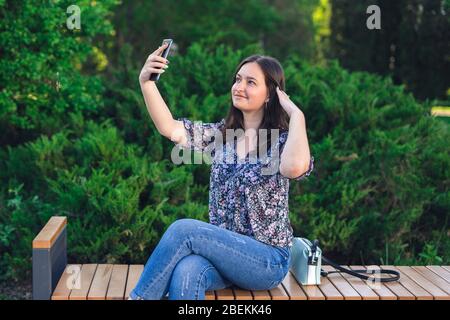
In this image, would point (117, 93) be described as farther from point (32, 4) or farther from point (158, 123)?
point (158, 123)

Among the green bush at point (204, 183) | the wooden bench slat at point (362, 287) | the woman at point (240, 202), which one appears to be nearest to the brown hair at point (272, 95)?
the woman at point (240, 202)

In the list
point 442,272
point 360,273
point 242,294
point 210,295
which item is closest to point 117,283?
point 210,295

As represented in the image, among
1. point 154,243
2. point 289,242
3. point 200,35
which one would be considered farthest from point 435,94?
point 289,242

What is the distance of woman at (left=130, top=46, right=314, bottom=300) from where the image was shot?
301 cm

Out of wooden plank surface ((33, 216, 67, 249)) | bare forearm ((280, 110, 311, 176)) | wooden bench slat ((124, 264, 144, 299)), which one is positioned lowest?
wooden bench slat ((124, 264, 144, 299))

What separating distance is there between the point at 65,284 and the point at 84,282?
0.09m

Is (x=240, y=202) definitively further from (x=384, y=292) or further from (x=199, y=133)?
(x=384, y=292)

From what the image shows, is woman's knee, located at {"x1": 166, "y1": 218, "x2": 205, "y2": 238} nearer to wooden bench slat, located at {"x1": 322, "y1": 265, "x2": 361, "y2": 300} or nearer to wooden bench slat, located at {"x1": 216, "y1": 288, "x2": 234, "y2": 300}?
wooden bench slat, located at {"x1": 216, "y1": 288, "x2": 234, "y2": 300}

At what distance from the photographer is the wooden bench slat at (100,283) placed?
10.4ft

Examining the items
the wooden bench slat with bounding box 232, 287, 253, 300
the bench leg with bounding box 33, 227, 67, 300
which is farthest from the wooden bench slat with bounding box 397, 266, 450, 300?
the bench leg with bounding box 33, 227, 67, 300

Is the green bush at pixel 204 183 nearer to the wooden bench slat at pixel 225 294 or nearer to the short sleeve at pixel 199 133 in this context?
the short sleeve at pixel 199 133

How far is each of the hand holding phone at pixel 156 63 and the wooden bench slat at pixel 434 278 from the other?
1.63 metres

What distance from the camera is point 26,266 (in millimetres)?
4539

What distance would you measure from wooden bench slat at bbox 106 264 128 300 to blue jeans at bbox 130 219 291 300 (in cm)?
21
